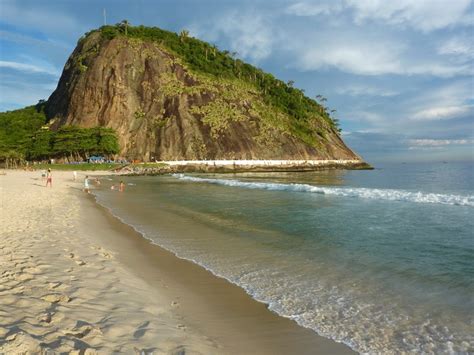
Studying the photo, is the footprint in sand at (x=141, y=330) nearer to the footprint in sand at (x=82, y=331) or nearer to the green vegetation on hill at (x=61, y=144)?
the footprint in sand at (x=82, y=331)

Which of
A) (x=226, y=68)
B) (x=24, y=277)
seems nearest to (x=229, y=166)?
(x=226, y=68)

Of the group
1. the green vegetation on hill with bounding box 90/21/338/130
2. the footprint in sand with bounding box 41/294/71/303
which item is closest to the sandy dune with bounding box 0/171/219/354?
the footprint in sand with bounding box 41/294/71/303

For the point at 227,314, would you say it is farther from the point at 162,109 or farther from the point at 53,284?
the point at 162,109

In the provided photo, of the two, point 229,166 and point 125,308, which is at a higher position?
point 229,166

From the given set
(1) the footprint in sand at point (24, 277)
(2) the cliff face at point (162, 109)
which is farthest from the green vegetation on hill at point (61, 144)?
(1) the footprint in sand at point (24, 277)

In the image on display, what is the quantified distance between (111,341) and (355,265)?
7089 millimetres

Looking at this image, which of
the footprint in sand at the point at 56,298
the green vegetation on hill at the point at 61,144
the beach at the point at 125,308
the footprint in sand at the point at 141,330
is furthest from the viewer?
the green vegetation on hill at the point at 61,144

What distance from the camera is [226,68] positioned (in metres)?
128

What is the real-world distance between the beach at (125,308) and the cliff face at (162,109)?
283 ft

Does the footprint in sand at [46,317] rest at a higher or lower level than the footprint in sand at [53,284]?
higher

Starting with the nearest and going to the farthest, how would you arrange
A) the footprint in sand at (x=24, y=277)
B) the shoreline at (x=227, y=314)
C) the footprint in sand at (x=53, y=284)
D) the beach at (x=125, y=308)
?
the beach at (x=125, y=308) < the shoreline at (x=227, y=314) < the footprint in sand at (x=53, y=284) < the footprint in sand at (x=24, y=277)

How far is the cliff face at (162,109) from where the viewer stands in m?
97.4

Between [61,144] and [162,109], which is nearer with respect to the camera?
[61,144]

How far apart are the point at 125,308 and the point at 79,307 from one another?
735 mm
